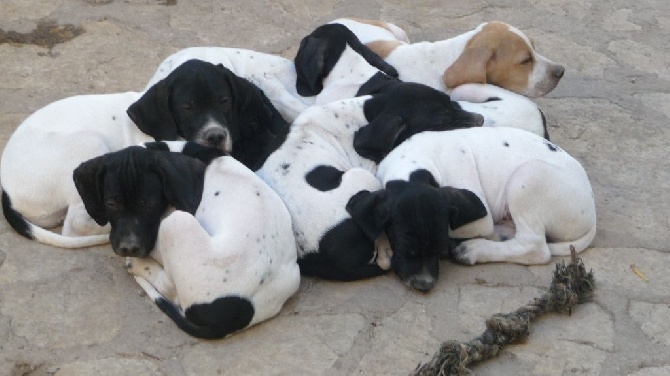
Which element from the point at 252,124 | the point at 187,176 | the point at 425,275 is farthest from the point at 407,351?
the point at 252,124

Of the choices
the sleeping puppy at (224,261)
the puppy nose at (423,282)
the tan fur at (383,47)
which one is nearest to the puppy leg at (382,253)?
the puppy nose at (423,282)

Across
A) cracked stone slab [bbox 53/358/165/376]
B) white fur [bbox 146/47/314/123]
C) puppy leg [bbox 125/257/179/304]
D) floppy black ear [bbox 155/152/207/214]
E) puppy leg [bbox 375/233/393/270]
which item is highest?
floppy black ear [bbox 155/152/207/214]

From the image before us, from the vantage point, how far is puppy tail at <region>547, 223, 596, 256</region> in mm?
6172

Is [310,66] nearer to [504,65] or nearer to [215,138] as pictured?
[215,138]

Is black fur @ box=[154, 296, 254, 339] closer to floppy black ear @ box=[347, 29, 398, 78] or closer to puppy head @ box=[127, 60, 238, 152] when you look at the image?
puppy head @ box=[127, 60, 238, 152]

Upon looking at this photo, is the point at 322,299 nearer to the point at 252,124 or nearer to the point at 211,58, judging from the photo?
the point at 252,124

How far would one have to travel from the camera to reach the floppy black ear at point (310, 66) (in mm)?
7410

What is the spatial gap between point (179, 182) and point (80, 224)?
75 centimetres

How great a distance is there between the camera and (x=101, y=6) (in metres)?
9.12

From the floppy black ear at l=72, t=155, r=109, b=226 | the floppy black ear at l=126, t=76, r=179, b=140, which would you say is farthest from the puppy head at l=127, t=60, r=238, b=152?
the floppy black ear at l=72, t=155, r=109, b=226

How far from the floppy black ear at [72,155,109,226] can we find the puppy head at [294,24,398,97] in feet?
7.00

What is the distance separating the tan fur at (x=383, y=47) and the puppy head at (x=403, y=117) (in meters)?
1.10

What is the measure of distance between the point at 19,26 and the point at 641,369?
5.95 metres

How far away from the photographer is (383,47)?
800cm
